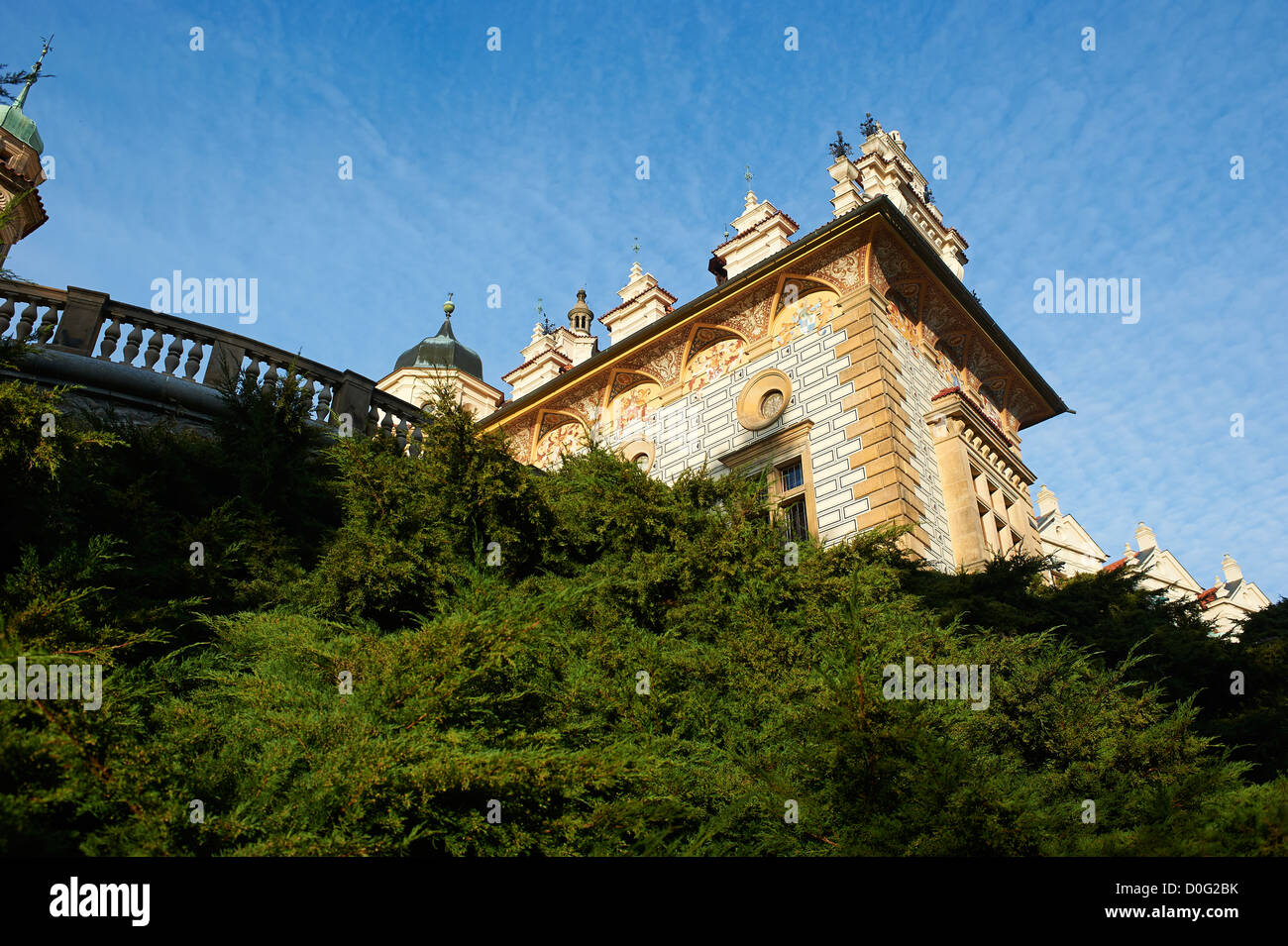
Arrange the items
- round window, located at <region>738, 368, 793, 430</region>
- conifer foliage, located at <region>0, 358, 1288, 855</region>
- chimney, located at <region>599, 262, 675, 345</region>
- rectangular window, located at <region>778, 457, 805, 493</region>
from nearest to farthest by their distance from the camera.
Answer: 1. conifer foliage, located at <region>0, 358, 1288, 855</region>
2. rectangular window, located at <region>778, 457, 805, 493</region>
3. round window, located at <region>738, 368, 793, 430</region>
4. chimney, located at <region>599, 262, 675, 345</region>

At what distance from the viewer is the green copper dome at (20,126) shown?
89.9 ft

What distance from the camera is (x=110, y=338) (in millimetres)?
11219

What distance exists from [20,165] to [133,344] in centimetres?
1950

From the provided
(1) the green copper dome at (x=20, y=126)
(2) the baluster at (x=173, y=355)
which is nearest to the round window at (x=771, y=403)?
(2) the baluster at (x=173, y=355)

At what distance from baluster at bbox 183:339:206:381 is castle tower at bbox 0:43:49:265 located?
48.8ft

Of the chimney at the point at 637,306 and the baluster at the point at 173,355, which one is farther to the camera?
the chimney at the point at 637,306

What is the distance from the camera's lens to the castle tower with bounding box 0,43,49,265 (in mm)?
23938

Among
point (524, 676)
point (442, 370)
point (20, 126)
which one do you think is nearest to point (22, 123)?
point (20, 126)

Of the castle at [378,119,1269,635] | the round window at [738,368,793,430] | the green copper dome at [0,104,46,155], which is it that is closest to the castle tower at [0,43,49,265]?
the green copper dome at [0,104,46,155]

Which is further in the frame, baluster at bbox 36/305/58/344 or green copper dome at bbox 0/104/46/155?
green copper dome at bbox 0/104/46/155

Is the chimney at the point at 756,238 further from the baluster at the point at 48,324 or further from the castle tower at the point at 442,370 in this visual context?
the baluster at the point at 48,324

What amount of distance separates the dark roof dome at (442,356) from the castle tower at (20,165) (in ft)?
35.9

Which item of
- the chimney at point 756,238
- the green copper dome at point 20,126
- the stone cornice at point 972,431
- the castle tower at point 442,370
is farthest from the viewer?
the castle tower at point 442,370

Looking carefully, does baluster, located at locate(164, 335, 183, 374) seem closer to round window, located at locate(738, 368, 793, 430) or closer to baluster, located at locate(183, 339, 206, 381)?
baluster, located at locate(183, 339, 206, 381)
